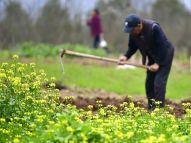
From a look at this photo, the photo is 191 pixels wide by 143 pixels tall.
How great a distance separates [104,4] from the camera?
4566cm

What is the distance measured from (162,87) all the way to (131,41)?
1110 mm

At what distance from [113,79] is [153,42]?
387 inches

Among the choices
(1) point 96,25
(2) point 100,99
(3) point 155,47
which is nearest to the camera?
(3) point 155,47

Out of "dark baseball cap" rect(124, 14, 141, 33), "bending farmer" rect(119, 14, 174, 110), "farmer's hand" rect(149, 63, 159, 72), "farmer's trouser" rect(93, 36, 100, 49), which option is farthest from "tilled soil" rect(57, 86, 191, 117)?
"farmer's trouser" rect(93, 36, 100, 49)

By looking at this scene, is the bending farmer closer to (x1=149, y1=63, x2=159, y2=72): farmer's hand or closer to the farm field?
(x1=149, y1=63, x2=159, y2=72): farmer's hand

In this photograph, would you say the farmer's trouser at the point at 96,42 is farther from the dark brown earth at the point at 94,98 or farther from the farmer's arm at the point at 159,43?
the farmer's arm at the point at 159,43

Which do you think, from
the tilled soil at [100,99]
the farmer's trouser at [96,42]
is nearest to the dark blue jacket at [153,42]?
the tilled soil at [100,99]

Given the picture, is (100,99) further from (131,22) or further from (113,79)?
(113,79)

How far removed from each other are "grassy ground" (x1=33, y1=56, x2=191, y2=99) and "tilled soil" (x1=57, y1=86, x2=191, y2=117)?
2.76ft

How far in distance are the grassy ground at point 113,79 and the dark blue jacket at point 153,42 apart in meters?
5.41

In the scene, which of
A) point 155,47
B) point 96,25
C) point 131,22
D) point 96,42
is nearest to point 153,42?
point 155,47

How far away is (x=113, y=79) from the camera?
21.0m

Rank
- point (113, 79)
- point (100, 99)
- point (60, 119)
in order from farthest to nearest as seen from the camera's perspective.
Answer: point (113, 79) < point (100, 99) < point (60, 119)

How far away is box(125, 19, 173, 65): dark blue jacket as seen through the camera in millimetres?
11102
